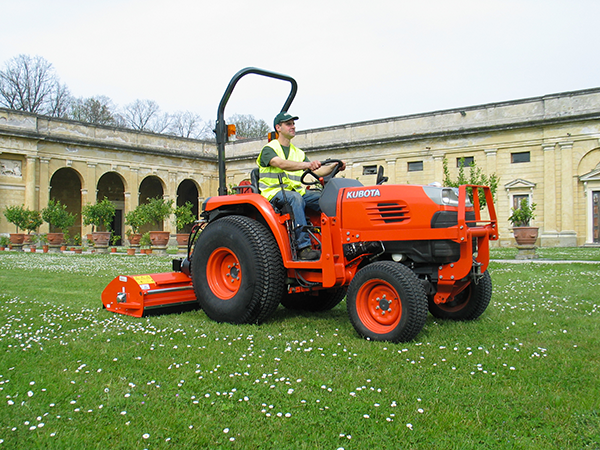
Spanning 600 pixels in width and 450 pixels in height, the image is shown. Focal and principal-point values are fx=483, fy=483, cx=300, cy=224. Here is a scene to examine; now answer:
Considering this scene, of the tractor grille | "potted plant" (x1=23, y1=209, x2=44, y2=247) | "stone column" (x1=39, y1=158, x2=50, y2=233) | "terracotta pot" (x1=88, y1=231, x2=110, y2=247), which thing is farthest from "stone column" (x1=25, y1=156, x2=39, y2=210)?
the tractor grille

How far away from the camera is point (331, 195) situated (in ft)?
14.3

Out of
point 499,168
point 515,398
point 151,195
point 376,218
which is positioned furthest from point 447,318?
point 151,195

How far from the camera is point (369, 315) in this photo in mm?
3996

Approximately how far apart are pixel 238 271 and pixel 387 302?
63.6 inches

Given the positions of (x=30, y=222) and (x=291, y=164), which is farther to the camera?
(x=30, y=222)

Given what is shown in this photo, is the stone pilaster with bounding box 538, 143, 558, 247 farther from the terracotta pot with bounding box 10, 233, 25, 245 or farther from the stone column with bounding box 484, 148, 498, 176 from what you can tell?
the terracotta pot with bounding box 10, 233, 25, 245

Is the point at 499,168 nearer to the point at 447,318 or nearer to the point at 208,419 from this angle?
the point at 447,318

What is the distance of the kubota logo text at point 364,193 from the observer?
4078mm

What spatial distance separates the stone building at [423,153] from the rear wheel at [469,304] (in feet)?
80.1

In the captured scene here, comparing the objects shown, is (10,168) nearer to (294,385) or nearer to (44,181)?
(44,181)

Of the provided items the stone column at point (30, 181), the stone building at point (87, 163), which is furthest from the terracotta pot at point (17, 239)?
the stone column at point (30, 181)

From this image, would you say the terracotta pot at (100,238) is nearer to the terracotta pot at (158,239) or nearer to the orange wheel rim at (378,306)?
the terracotta pot at (158,239)

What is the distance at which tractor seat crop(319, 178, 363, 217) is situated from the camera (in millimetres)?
4340

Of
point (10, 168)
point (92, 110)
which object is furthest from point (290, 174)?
point (92, 110)
